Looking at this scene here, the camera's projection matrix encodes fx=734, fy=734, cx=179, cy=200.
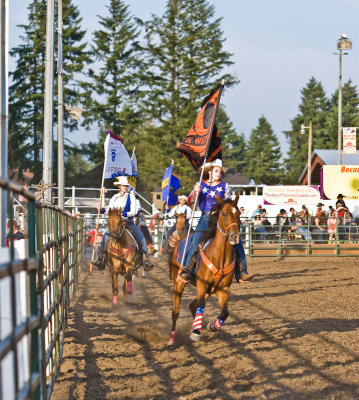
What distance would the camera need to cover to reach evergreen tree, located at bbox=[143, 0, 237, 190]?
179 ft

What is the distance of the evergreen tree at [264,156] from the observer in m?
107

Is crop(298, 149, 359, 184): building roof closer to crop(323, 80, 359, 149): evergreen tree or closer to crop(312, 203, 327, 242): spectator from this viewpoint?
crop(312, 203, 327, 242): spectator

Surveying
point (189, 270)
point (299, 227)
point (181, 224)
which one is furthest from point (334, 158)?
point (189, 270)

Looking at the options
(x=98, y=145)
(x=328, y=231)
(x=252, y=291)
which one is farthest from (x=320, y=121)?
(x=252, y=291)

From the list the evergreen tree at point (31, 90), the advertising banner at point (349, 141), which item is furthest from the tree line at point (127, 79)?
the advertising banner at point (349, 141)

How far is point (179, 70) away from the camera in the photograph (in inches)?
2168

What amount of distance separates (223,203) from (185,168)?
44.6m

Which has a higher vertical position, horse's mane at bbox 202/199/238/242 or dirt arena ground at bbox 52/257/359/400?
horse's mane at bbox 202/199/238/242

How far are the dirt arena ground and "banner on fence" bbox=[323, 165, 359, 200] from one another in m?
13.6

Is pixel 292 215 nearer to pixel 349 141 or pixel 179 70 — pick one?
pixel 349 141

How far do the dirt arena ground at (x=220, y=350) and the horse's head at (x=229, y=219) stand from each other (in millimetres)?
1413

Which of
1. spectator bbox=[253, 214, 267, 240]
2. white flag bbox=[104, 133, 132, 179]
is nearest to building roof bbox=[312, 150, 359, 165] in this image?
spectator bbox=[253, 214, 267, 240]

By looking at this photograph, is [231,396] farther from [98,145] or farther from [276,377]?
[98,145]

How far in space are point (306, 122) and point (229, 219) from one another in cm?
10436
